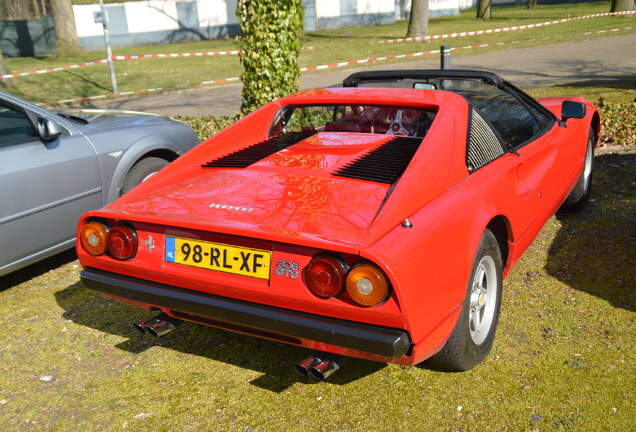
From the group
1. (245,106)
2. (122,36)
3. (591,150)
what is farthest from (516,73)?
(122,36)

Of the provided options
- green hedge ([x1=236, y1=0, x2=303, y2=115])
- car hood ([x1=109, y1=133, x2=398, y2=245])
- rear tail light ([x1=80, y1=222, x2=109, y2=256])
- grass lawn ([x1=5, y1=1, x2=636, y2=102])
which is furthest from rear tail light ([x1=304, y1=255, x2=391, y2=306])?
grass lawn ([x1=5, y1=1, x2=636, y2=102])

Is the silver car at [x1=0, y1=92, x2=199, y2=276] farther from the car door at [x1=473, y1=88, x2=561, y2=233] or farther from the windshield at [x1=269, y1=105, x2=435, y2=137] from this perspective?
the car door at [x1=473, y1=88, x2=561, y2=233]

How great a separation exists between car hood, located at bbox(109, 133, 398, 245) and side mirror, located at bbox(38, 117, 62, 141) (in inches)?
58.1

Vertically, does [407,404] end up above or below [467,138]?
below

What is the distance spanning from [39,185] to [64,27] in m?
26.0

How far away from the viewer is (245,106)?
8641mm

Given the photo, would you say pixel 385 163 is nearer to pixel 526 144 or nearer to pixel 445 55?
pixel 526 144

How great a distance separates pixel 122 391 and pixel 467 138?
2247mm

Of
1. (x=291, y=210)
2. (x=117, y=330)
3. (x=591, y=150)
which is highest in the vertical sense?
(x=291, y=210)

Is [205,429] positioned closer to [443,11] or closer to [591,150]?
[591,150]

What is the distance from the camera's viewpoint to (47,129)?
4.75 meters

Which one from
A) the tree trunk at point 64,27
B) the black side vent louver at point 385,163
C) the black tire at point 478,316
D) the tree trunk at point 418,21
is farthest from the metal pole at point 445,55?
the tree trunk at point 64,27

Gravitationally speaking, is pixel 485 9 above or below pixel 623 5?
below

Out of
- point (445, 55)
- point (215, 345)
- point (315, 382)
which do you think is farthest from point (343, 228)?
point (445, 55)
